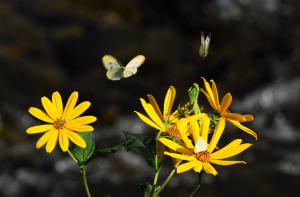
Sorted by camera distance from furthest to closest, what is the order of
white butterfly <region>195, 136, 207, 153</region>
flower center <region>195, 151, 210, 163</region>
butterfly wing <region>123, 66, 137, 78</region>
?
butterfly wing <region>123, 66, 137, 78</region> → flower center <region>195, 151, 210, 163</region> → white butterfly <region>195, 136, 207, 153</region>

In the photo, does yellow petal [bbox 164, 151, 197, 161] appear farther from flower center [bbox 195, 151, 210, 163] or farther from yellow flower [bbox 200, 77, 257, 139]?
yellow flower [bbox 200, 77, 257, 139]

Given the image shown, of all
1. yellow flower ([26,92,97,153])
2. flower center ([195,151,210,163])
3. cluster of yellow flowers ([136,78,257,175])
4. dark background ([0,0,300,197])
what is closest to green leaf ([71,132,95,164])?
yellow flower ([26,92,97,153])

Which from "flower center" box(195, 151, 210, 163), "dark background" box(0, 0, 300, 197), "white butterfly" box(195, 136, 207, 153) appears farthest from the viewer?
"dark background" box(0, 0, 300, 197)

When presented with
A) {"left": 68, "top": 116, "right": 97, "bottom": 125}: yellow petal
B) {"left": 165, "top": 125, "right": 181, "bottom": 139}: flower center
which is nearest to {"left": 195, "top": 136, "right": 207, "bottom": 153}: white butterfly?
{"left": 165, "top": 125, "right": 181, "bottom": 139}: flower center

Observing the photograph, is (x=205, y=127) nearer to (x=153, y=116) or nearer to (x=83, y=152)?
(x=153, y=116)

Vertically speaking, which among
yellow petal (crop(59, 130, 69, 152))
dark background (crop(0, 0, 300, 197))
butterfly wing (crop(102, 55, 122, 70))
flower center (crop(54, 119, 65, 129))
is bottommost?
yellow petal (crop(59, 130, 69, 152))

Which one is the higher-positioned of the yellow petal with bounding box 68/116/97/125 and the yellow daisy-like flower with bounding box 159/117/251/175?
the yellow petal with bounding box 68/116/97/125

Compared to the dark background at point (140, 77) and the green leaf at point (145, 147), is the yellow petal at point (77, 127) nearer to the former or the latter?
the green leaf at point (145, 147)

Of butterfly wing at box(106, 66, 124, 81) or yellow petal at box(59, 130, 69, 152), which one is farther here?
butterfly wing at box(106, 66, 124, 81)
